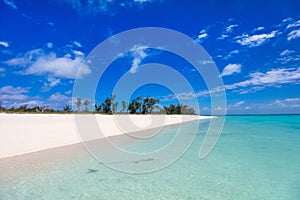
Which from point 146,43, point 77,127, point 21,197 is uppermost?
point 146,43

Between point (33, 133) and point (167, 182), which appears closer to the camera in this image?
point (167, 182)

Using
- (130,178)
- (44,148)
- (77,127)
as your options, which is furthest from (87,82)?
(130,178)

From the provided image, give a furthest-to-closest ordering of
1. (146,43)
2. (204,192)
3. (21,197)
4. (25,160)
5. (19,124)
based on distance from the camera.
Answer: (146,43)
(19,124)
(25,160)
(204,192)
(21,197)

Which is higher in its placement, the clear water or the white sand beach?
the white sand beach

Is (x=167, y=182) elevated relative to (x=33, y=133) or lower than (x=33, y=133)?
lower

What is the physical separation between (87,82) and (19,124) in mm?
4386

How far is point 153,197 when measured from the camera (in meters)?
3.43

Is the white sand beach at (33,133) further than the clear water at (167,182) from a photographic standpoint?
Yes

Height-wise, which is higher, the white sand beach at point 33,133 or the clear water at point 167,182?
the white sand beach at point 33,133

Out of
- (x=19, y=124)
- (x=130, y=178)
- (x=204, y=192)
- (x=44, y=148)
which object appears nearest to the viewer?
(x=204, y=192)

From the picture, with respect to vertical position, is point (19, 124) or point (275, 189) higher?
point (19, 124)

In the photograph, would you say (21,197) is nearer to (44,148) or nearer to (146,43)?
(44,148)

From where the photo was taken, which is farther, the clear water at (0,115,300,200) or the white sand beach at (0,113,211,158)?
the white sand beach at (0,113,211,158)

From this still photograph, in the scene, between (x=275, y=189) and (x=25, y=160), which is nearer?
(x=275, y=189)
